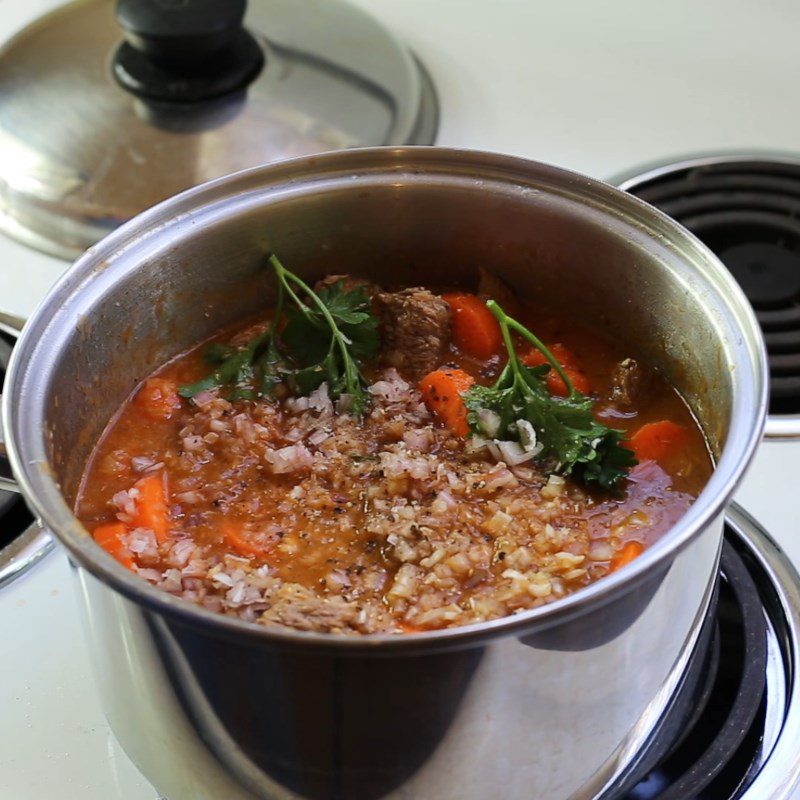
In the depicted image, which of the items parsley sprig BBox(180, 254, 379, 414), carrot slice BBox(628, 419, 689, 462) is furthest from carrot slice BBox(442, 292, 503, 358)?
carrot slice BBox(628, 419, 689, 462)

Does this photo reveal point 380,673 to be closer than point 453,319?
Yes

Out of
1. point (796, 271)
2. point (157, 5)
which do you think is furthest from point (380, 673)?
point (157, 5)

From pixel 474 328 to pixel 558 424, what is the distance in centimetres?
29

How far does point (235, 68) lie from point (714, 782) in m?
1.68

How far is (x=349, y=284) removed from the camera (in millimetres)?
1802

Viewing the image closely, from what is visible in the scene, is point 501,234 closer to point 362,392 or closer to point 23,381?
point 362,392

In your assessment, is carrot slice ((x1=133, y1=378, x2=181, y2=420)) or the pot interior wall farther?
carrot slice ((x1=133, y1=378, x2=181, y2=420))

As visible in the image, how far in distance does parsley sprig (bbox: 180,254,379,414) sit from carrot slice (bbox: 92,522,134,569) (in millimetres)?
283

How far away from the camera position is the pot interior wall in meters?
1.54

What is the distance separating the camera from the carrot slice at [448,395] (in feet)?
5.40

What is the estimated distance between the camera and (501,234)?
175 cm

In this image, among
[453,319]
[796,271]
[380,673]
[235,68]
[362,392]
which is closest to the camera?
[380,673]

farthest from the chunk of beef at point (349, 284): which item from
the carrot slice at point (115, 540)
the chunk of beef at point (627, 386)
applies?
the carrot slice at point (115, 540)

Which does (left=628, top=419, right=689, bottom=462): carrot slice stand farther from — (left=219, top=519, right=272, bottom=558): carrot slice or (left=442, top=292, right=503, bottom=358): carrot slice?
(left=219, top=519, right=272, bottom=558): carrot slice
